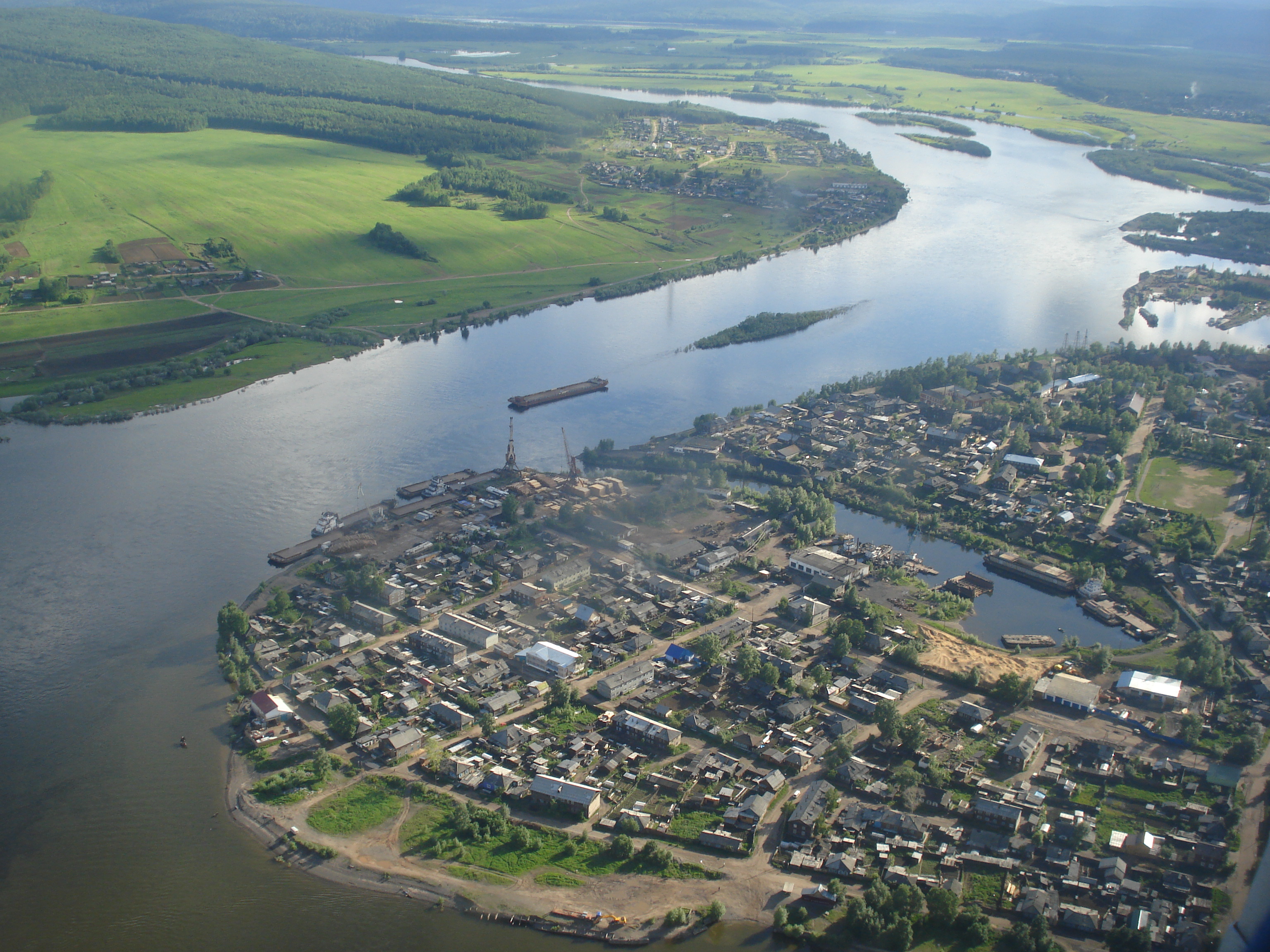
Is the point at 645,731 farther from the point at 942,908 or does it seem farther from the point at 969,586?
the point at 969,586

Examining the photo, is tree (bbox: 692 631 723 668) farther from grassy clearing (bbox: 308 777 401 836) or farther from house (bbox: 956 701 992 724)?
grassy clearing (bbox: 308 777 401 836)

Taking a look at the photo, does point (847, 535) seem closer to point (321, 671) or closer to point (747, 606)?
point (747, 606)

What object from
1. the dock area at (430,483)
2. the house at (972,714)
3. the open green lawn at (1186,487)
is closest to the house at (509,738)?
the house at (972,714)

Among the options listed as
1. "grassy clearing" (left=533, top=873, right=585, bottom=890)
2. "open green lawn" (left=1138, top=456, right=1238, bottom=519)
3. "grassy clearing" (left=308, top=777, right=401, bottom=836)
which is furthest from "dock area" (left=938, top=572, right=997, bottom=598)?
"grassy clearing" (left=308, top=777, right=401, bottom=836)

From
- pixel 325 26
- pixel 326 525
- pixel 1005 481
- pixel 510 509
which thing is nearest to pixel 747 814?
pixel 510 509

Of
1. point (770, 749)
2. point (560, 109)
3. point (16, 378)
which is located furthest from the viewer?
point (560, 109)

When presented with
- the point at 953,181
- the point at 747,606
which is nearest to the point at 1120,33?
the point at 953,181
